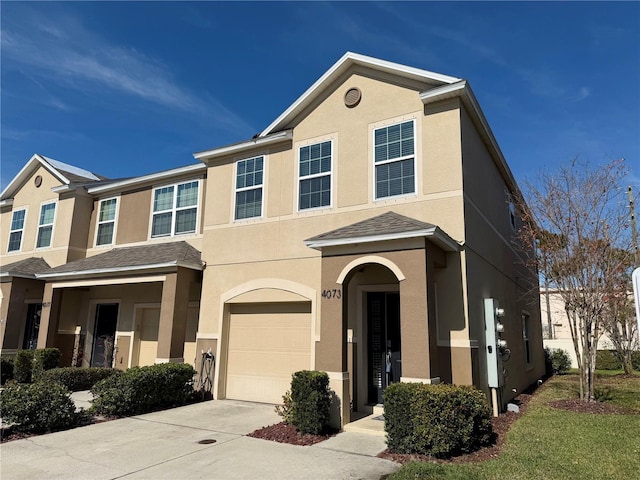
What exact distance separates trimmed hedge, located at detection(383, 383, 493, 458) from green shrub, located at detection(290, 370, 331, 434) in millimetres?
1440

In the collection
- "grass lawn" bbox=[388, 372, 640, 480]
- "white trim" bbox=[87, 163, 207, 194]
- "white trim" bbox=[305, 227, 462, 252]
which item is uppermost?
"white trim" bbox=[87, 163, 207, 194]

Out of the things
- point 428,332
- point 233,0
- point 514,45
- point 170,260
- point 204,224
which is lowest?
point 428,332

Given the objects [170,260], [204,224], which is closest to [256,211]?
[204,224]

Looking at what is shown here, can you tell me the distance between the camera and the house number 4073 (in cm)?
909

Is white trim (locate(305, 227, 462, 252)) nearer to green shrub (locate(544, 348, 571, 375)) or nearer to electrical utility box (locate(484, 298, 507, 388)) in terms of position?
electrical utility box (locate(484, 298, 507, 388))

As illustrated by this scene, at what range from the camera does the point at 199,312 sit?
13.4 m

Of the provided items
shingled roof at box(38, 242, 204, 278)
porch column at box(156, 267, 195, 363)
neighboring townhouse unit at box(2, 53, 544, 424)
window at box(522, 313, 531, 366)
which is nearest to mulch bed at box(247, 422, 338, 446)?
neighboring townhouse unit at box(2, 53, 544, 424)

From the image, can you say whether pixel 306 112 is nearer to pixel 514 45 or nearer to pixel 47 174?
pixel 514 45

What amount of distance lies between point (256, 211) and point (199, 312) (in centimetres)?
372

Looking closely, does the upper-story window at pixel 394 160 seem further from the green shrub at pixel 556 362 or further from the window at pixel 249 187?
the green shrub at pixel 556 362

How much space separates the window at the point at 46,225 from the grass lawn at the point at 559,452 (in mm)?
17863

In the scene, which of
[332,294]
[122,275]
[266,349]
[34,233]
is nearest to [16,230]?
[34,233]

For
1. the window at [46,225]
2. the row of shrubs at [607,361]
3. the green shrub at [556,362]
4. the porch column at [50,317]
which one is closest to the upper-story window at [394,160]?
the porch column at [50,317]

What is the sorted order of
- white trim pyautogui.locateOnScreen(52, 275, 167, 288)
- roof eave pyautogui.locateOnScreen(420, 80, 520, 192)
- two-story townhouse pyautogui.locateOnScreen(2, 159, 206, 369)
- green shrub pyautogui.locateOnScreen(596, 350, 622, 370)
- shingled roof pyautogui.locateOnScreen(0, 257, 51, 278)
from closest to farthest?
roof eave pyautogui.locateOnScreen(420, 80, 520, 192)
white trim pyautogui.locateOnScreen(52, 275, 167, 288)
two-story townhouse pyautogui.locateOnScreen(2, 159, 206, 369)
shingled roof pyautogui.locateOnScreen(0, 257, 51, 278)
green shrub pyautogui.locateOnScreen(596, 350, 622, 370)
